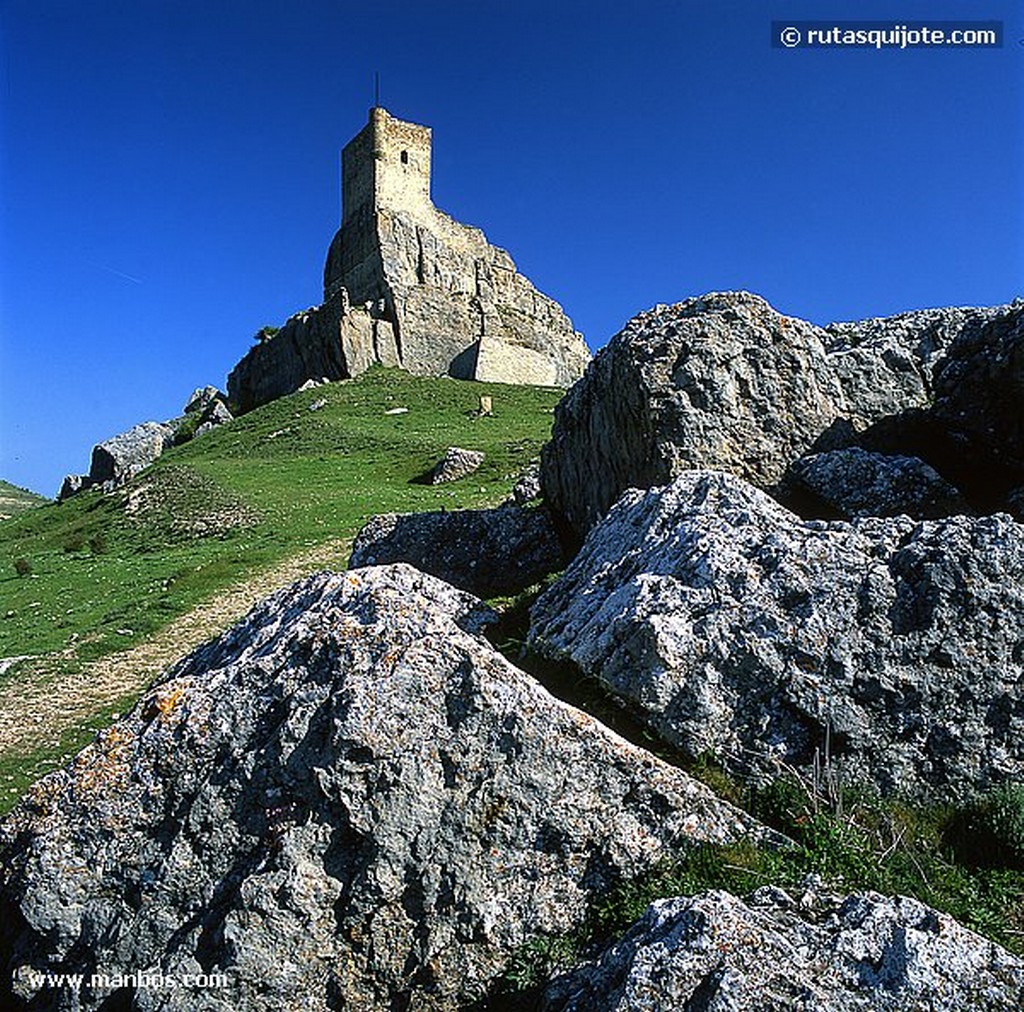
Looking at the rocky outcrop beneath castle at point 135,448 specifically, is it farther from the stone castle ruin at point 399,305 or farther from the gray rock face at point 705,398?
the gray rock face at point 705,398

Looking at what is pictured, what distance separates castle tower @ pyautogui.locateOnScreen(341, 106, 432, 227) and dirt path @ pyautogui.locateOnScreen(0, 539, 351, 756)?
68363 millimetres

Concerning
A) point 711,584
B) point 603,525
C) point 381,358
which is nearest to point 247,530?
point 603,525

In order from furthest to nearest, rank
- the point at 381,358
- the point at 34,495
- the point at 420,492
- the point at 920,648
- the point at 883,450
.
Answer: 1. the point at 34,495
2. the point at 381,358
3. the point at 420,492
4. the point at 883,450
5. the point at 920,648

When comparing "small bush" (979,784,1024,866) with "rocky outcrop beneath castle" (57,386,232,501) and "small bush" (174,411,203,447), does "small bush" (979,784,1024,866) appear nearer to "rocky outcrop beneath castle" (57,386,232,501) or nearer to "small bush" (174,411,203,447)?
"rocky outcrop beneath castle" (57,386,232,501)

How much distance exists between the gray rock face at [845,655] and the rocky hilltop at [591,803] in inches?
1.0

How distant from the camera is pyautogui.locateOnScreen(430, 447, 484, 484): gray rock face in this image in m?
39.1

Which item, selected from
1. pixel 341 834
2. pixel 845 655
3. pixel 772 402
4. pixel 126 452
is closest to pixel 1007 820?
pixel 845 655

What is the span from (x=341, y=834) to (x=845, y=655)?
4443 mm

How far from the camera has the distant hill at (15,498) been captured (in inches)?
3466

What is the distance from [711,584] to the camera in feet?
25.2

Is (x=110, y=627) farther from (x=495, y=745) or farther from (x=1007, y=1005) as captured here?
(x=1007, y=1005)

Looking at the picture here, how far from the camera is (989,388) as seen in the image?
12.1 m

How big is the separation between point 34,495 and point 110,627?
371 ft

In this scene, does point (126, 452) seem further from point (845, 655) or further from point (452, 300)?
point (845, 655)
